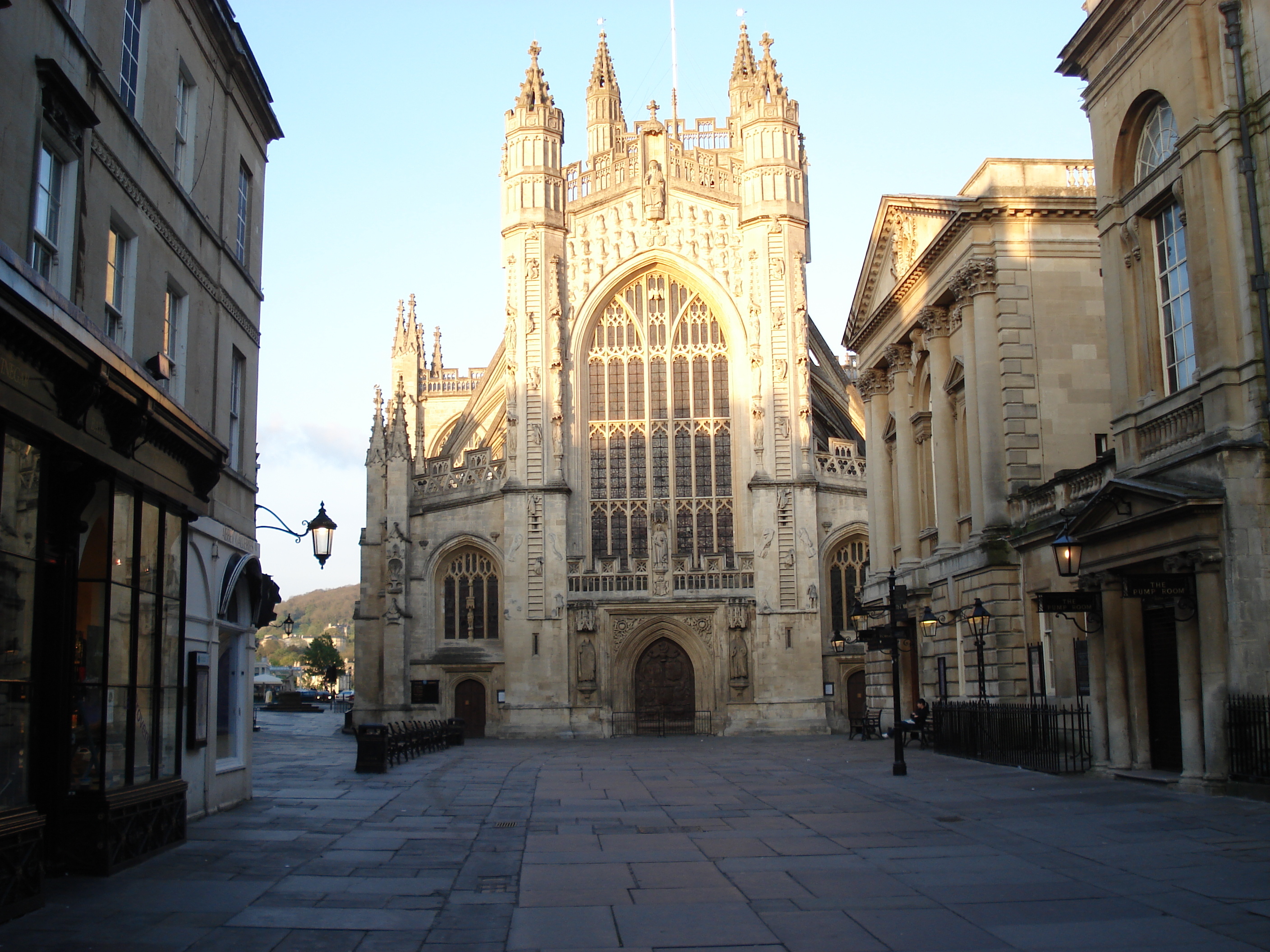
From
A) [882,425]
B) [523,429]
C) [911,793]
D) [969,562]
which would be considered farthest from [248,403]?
[523,429]

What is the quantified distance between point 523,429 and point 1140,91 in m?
27.8

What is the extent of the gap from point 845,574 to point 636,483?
26.9ft

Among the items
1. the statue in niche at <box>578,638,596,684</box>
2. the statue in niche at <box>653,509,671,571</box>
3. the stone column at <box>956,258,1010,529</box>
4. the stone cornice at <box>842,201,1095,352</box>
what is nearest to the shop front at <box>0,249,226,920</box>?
the stone column at <box>956,258,1010,529</box>

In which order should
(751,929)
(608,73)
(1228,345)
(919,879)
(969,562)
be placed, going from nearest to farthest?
(751,929) < (919,879) < (1228,345) < (969,562) < (608,73)

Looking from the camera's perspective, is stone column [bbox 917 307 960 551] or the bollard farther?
stone column [bbox 917 307 960 551]

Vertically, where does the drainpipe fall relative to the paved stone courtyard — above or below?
above

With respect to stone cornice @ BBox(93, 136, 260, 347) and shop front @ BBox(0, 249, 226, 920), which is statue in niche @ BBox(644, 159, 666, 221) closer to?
stone cornice @ BBox(93, 136, 260, 347)

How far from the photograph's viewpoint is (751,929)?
816 cm

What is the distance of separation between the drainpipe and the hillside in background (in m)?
164

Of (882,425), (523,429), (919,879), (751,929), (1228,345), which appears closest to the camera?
(751,929)

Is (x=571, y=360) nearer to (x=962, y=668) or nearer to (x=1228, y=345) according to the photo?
(x=962, y=668)

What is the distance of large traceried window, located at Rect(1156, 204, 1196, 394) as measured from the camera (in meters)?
17.5

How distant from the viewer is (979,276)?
25.5 m

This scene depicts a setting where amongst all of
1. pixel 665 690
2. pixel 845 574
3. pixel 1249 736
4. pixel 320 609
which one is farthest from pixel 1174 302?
pixel 320 609
